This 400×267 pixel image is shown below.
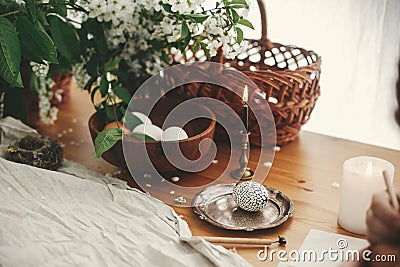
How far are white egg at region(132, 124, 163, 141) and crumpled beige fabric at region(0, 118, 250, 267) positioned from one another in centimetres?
12

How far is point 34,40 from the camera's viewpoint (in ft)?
3.57

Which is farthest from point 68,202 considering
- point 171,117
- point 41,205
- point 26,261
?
point 171,117

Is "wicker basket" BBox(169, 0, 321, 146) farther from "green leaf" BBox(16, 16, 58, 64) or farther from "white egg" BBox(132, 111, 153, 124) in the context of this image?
"green leaf" BBox(16, 16, 58, 64)

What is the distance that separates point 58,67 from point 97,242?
558mm

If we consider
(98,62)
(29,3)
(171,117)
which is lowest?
(171,117)

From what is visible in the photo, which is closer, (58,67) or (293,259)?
(293,259)

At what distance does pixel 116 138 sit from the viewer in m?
1.10

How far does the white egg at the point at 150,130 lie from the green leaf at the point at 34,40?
8.5 inches

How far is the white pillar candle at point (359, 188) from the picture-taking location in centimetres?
95

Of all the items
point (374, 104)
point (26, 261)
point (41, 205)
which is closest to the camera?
point (26, 261)

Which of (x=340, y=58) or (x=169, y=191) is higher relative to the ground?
(x=340, y=58)

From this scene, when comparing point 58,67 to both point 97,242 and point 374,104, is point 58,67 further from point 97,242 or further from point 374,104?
point 374,104

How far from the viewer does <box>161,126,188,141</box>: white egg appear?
3.77 ft

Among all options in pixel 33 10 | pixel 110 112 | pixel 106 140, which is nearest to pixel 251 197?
pixel 106 140
